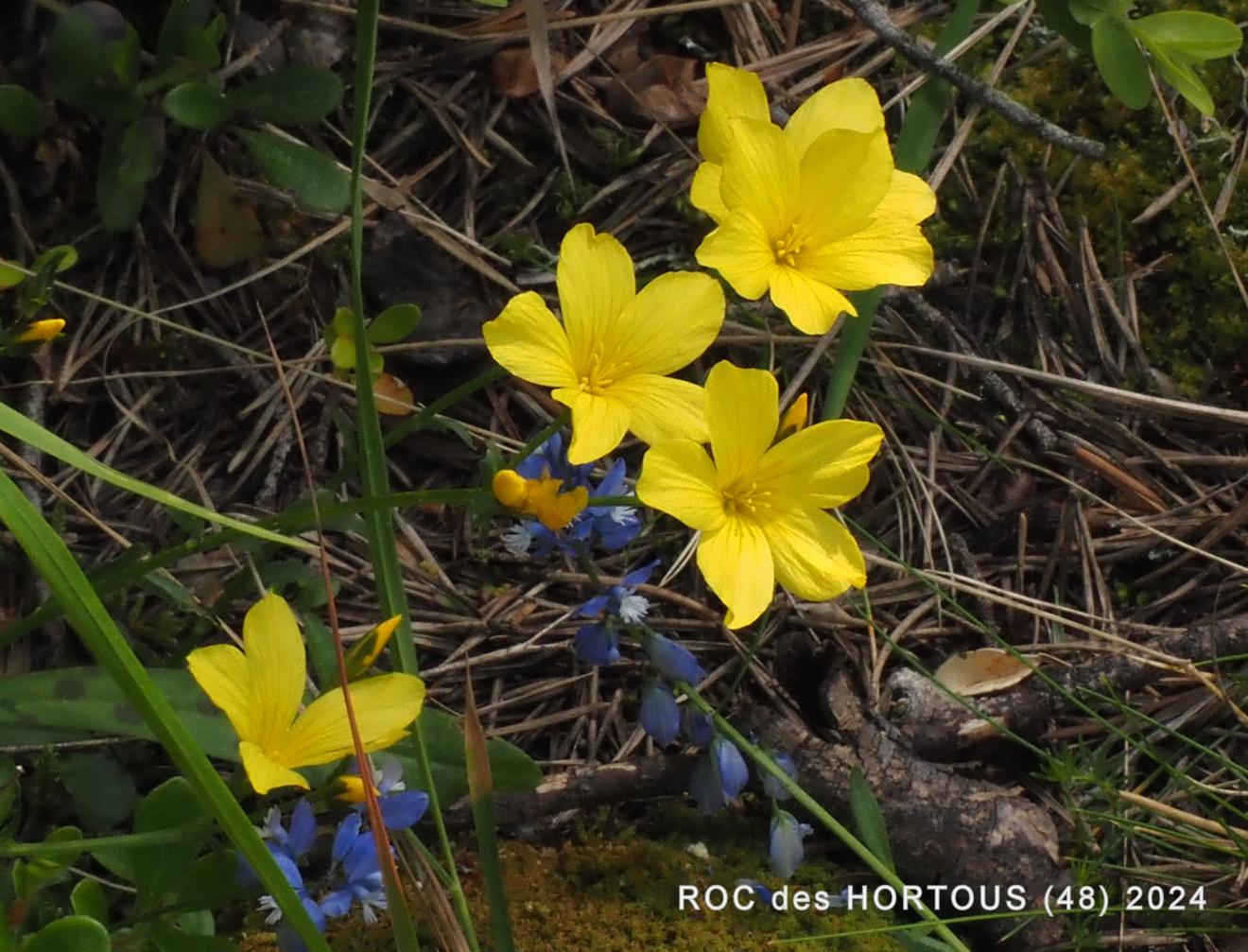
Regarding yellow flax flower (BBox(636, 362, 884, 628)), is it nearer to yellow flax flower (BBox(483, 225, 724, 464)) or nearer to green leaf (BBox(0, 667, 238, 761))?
yellow flax flower (BBox(483, 225, 724, 464))

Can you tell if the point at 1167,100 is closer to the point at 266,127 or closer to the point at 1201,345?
the point at 1201,345

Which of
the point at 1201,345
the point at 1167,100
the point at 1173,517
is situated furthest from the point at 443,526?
the point at 1167,100

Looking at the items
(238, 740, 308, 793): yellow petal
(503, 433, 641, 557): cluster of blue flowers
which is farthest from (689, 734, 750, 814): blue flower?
(238, 740, 308, 793): yellow petal

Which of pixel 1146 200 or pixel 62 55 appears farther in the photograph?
pixel 1146 200

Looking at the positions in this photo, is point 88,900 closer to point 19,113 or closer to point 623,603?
point 623,603

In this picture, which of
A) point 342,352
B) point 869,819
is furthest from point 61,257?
point 869,819

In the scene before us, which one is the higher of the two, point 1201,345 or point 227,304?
point 227,304
